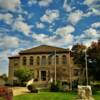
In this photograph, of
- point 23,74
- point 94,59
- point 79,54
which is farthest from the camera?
point 23,74

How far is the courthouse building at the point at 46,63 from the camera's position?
2760 inches

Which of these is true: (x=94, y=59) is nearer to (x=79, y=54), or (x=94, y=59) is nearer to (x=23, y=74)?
(x=79, y=54)

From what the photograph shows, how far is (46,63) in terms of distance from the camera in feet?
239

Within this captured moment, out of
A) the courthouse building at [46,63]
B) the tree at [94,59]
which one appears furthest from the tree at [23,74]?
the tree at [94,59]

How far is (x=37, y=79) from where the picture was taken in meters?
71.3

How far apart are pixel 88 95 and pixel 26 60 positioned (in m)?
49.2

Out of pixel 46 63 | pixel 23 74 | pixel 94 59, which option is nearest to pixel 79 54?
pixel 94 59

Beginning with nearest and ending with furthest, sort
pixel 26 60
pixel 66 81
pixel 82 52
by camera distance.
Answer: pixel 82 52 → pixel 66 81 → pixel 26 60

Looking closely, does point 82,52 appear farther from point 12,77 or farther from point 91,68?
point 12,77

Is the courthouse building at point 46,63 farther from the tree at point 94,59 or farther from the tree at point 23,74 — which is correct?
the tree at point 94,59

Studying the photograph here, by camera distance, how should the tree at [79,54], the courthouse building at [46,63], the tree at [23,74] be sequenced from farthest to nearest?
the courthouse building at [46,63]
the tree at [23,74]
the tree at [79,54]

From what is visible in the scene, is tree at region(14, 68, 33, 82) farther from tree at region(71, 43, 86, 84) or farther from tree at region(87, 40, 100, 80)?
tree at region(87, 40, 100, 80)

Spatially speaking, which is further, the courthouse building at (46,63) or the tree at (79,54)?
the courthouse building at (46,63)

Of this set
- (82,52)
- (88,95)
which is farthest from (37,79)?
(88,95)
